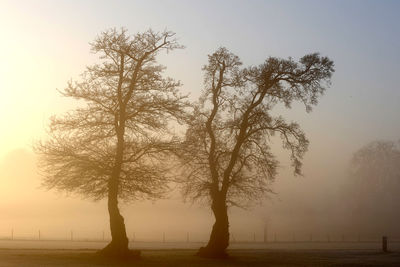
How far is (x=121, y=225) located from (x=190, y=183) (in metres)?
6.82

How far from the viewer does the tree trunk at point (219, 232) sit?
134ft

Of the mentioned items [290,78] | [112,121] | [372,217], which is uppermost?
[290,78]

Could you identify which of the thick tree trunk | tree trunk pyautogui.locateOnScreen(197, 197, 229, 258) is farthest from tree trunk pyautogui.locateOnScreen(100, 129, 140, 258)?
tree trunk pyautogui.locateOnScreen(197, 197, 229, 258)

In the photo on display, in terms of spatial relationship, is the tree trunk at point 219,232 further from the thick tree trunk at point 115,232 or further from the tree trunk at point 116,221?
the thick tree trunk at point 115,232

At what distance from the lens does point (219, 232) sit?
4097 cm

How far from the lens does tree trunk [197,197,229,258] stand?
40.7 m

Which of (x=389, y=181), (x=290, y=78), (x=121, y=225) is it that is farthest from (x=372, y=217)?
(x=121, y=225)

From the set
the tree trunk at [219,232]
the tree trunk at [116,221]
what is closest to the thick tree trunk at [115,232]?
the tree trunk at [116,221]

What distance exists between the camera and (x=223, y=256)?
133ft

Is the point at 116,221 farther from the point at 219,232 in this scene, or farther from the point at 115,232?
the point at 219,232

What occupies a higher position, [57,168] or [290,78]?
[290,78]

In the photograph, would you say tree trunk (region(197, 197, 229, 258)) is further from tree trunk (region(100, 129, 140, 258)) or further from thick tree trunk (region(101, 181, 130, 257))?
thick tree trunk (region(101, 181, 130, 257))

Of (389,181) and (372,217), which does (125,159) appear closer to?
(389,181)

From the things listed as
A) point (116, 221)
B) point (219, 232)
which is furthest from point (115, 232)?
point (219, 232)
